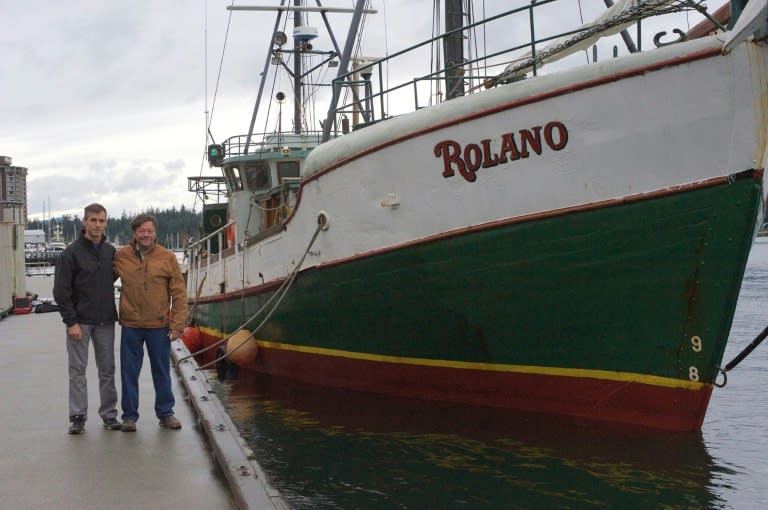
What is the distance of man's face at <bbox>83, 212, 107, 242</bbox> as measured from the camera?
6.29 metres

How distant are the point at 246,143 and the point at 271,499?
11230mm

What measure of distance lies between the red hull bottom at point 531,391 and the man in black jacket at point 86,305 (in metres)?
3.33

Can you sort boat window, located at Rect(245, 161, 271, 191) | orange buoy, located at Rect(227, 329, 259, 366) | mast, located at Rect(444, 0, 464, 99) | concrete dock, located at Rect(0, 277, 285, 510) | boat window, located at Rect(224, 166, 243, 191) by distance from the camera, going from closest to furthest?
concrete dock, located at Rect(0, 277, 285, 510) < mast, located at Rect(444, 0, 464, 99) < orange buoy, located at Rect(227, 329, 259, 366) < boat window, located at Rect(245, 161, 271, 191) < boat window, located at Rect(224, 166, 243, 191)

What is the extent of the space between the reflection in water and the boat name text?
2.24 metres

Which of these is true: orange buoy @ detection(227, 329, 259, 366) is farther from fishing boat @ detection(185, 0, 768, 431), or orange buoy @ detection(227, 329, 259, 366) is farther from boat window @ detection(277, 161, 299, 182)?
boat window @ detection(277, 161, 299, 182)

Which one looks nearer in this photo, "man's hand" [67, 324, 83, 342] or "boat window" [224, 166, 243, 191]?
"man's hand" [67, 324, 83, 342]

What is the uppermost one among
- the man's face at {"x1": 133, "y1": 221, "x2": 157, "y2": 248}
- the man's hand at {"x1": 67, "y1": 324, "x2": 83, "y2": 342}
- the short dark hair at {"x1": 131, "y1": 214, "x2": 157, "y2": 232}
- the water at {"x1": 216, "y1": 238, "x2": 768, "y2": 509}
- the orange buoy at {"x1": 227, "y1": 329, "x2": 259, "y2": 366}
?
the short dark hair at {"x1": 131, "y1": 214, "x2": 157, "y2": 232}

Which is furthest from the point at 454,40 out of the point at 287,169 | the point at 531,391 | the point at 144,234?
the point at 144,234

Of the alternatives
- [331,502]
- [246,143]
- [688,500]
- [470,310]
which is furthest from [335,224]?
[246,143]

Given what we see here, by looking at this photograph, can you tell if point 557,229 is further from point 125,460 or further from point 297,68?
point 297,68

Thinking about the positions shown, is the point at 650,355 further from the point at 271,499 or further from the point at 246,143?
the point at 246,143

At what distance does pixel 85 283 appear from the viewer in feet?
20.9

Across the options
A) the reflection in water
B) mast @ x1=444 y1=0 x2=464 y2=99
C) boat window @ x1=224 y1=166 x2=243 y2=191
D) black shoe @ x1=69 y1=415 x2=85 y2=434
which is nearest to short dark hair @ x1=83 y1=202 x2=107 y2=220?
black shoe @ x1=69 y1=415 x2=85 y2=434

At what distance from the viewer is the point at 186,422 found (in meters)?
6.81
